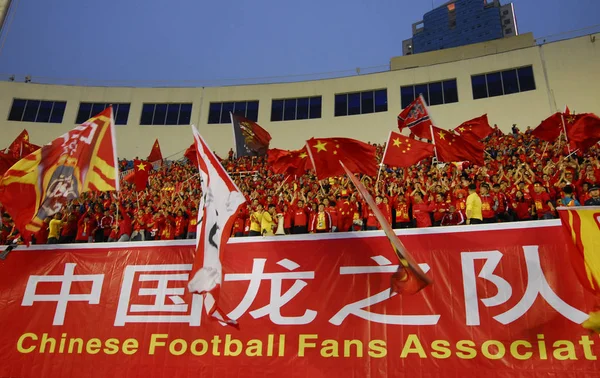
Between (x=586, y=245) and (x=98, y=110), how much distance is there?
32.9m

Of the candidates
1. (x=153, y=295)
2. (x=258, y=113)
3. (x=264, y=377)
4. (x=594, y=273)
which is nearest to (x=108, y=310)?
(x=153, y=295)

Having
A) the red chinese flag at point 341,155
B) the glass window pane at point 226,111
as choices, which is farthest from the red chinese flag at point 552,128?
the glass window pane at point 226,111

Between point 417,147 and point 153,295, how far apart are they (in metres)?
7.62

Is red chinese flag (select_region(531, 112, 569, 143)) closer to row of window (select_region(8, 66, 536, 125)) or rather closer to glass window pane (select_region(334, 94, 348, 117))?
row of window (select_region(8, 66, 536, 125))

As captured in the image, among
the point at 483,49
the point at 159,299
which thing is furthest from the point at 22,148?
the point at 483,49

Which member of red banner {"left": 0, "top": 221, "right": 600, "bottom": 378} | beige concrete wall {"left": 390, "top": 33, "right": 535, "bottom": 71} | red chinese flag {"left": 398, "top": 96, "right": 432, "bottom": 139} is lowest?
red banner {"left": 0, "top": 221, "right": 600, "bottom": 378}

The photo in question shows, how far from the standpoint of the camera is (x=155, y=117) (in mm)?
32438

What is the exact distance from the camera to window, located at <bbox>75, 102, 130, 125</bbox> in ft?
106

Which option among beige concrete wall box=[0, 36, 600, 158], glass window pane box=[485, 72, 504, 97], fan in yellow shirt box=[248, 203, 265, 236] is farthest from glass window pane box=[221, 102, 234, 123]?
fan in yellow shirt box=[248, 203, 265, 236]

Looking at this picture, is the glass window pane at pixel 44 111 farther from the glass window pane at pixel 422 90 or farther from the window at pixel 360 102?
the glass window pane at pixel 422 90

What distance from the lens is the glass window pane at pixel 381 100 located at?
28931mm

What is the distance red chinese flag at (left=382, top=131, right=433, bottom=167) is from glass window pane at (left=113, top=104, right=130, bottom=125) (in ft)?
83.4

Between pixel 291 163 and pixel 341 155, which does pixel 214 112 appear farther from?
pixel 341 155

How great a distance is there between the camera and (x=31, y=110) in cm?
3228
